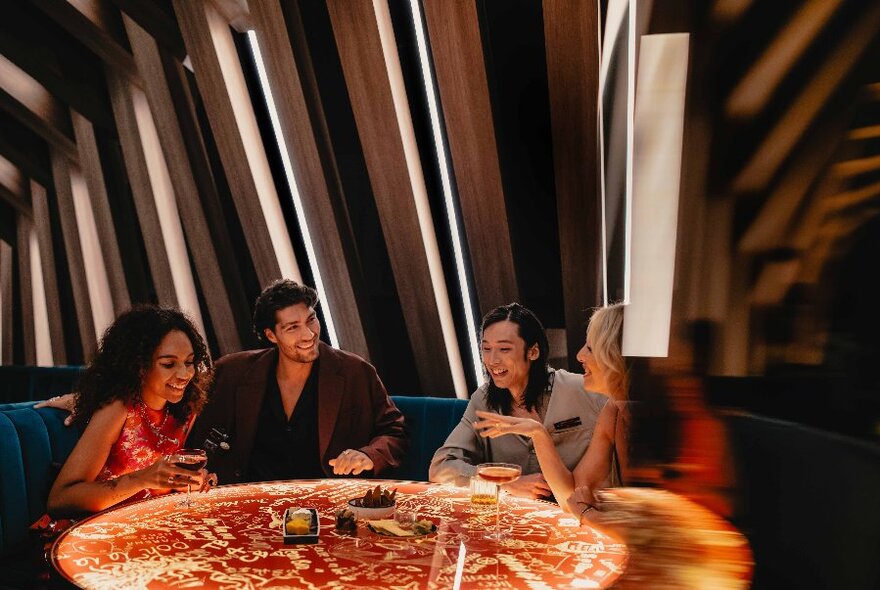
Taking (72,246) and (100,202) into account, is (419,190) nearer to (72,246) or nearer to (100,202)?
(100,202)

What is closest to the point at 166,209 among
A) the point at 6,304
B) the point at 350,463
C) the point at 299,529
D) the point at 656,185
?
the point at 350,463

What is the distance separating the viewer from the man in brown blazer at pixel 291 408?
3.04 metres

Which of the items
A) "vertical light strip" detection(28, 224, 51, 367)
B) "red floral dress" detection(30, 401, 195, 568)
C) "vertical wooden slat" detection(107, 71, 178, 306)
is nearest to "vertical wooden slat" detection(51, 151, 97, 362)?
"vertical light strip" detection(28, 224, 51, 367)

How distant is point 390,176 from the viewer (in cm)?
322

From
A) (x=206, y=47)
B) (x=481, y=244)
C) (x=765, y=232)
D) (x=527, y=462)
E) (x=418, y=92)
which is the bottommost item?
(x=527, y=462)

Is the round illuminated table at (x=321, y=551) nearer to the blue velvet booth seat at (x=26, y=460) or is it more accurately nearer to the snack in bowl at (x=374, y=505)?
the snack in bowl at (x=374, y=505)

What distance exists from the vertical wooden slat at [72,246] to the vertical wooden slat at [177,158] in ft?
6.26

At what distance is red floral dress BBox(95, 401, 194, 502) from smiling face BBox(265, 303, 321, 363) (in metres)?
0.73

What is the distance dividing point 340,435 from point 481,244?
1106 mm

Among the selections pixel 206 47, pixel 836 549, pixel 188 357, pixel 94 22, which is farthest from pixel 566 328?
pixel 94 22

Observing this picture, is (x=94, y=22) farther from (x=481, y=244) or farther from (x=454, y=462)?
(x=454, y=462)

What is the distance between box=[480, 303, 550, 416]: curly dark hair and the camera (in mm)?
2834

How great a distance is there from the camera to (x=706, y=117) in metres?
0.42

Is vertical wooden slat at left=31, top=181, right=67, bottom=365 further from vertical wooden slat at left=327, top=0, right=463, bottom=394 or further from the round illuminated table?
the round illuminated table
